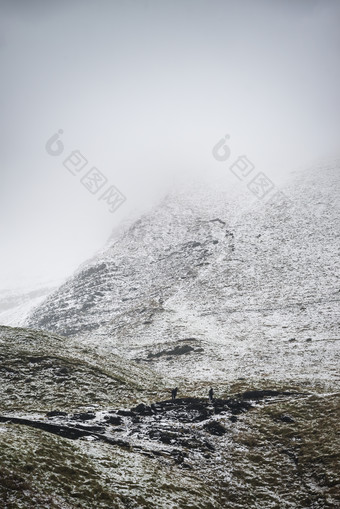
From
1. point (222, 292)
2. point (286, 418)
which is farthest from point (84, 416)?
point (222, 292)

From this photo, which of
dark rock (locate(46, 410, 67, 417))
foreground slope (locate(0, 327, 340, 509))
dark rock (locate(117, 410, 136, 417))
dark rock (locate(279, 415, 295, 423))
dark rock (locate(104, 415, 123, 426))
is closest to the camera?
foreground slope (locate(0, 327, 340, 509))

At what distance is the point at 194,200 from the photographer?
113312 millimetres

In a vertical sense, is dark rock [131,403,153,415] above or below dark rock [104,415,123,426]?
below

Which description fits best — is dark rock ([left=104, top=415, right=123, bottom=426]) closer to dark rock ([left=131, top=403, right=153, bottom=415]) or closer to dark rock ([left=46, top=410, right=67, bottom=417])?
dark rock ([left=131, top=403, right=153, bottom=415])

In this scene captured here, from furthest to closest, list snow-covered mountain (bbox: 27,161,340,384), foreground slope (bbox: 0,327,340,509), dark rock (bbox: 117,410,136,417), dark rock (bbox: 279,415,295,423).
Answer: snow-covered mountain (bbox: 27,161,340,384) < dark rock (bbox: 117,410,136,417) < dark rock (bbox: 279,415,295,423) < foreground slope (bbox: 0,327,340,509)

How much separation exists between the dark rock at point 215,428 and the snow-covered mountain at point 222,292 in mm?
13294

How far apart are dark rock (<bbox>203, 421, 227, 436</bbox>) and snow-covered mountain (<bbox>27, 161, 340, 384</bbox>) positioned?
43.6 feet

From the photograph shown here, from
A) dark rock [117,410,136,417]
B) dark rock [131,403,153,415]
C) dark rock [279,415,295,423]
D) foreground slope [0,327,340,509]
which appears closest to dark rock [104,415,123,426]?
foreground slope [0,327,340,509]

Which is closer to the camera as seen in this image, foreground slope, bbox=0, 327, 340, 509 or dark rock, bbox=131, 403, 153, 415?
foreground slope, bbox=0, 327, 340, 509

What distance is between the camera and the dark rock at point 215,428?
19.6 meters

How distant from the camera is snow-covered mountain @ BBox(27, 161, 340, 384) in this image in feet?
143

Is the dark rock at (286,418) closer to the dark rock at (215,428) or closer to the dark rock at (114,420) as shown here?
the dark rock at (215,428)

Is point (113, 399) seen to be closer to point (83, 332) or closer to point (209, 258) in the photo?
point (83, 332)

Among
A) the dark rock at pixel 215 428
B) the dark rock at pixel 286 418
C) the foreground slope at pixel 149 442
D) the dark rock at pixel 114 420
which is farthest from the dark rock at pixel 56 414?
the dark rock at pixel 286 418
